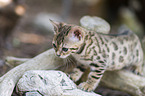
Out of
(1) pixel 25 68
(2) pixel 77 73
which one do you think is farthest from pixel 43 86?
(2) pixel 77 73

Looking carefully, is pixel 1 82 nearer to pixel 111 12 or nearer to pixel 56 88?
pixel 56 88

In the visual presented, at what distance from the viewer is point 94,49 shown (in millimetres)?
3705

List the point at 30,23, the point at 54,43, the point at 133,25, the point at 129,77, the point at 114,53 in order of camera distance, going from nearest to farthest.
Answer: the point at 54,43, the point at 114,53, the point at 129,77, the point at 30,23, the point at 133,25

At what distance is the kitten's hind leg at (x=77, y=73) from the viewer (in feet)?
13.0

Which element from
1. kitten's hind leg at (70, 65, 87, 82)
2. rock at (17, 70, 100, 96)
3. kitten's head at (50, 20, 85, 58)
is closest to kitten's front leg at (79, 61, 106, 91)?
kitten's hind leg at (70, 65, 87, 82)

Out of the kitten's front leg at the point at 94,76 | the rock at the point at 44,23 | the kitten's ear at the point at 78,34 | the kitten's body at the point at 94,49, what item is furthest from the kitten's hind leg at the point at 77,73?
the rock at the point at 44,23

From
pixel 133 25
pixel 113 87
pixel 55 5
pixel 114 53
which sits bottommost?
pixel 113 87

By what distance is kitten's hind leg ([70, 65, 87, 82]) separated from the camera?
3955mm

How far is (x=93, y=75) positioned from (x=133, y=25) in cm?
1128

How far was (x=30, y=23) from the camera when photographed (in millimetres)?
12461

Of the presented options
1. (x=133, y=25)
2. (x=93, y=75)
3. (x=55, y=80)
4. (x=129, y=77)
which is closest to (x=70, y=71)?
(x=93, y=75)

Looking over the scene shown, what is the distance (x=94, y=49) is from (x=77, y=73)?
0.64m

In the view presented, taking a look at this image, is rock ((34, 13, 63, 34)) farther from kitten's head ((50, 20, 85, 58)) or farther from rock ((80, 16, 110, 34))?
kitten's head ((50, 20, 85, 58))

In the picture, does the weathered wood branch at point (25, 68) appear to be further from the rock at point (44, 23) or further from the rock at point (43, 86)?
the rock at point (44, 23)
